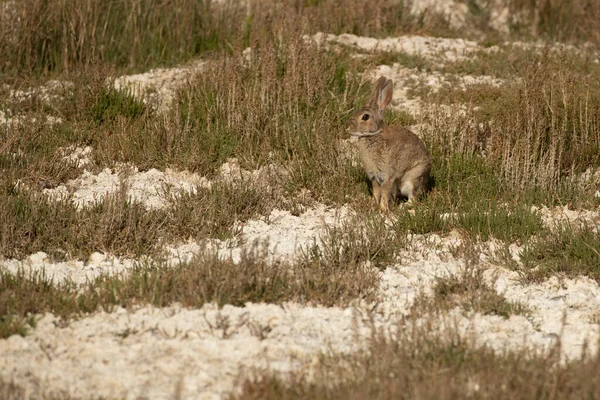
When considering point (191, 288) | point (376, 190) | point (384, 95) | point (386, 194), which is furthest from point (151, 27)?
point (191, 288)

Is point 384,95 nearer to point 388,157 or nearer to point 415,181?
point 388,157

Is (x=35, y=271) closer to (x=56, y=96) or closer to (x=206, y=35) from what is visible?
(x=56, y=96)

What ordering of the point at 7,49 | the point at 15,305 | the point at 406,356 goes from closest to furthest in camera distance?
the point at 406,356 → the point at 15,305 → the point at 7,49

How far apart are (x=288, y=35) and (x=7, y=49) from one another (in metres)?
2.94

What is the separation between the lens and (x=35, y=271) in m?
5.91

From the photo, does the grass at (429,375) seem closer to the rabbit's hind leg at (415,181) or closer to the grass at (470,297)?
the grass at (470,297)

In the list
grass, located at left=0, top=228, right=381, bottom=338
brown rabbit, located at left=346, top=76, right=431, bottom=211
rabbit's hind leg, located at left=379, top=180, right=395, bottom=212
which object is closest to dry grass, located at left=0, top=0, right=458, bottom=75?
brown rabbit, located at left=346, top=76, right=431, bottom=211

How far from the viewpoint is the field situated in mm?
4977

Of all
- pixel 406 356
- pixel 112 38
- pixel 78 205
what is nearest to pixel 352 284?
pixel 406 356

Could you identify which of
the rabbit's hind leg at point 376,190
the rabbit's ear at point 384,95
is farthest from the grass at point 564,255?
the rabbit's ear at point 384,95

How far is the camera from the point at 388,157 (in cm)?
756

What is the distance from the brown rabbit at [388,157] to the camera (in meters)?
7.57

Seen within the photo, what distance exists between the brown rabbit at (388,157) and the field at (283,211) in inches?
7.1

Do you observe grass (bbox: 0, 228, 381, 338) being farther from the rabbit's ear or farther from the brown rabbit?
the rabbit's ear
